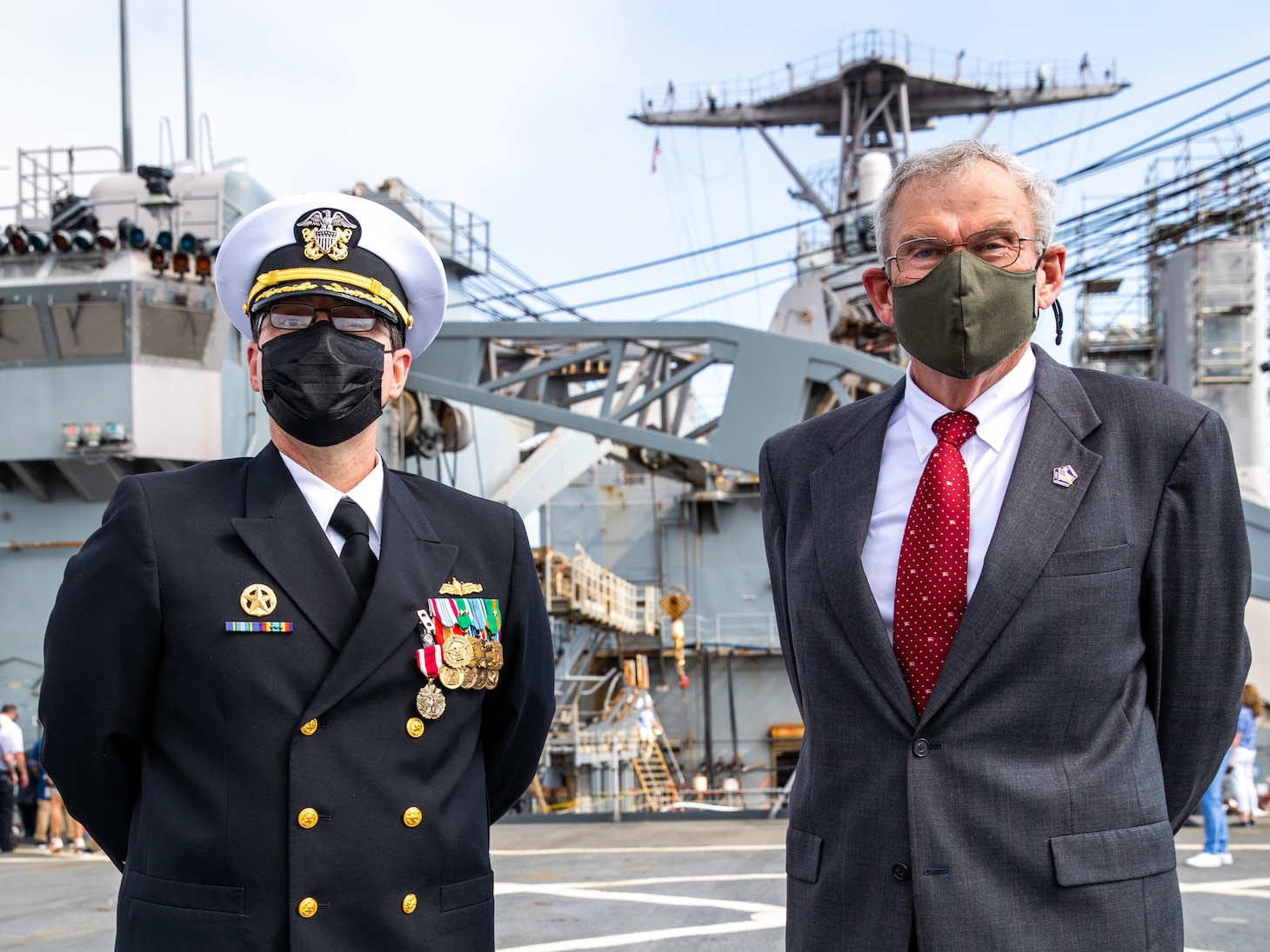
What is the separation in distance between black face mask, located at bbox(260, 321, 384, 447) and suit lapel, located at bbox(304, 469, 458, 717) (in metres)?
0.23

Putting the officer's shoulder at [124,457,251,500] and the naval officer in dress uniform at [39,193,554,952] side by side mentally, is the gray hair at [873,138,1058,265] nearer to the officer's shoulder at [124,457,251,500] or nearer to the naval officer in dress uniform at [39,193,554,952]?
the naval officer in dress uniform at [39,193,554,952]

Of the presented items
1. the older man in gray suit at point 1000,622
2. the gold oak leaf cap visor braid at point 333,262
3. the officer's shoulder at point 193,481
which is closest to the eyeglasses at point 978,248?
the older man in gray suit at point 1000,622

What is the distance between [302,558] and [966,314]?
1.39 m

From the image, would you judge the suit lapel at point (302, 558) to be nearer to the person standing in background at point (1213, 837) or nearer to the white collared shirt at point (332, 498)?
the white collared shirt at point (332, 498)

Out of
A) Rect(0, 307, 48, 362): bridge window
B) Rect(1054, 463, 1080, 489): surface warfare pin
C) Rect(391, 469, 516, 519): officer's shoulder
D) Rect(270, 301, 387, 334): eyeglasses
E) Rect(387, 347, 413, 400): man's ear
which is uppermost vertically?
Rect(0, 307, 48, 362): bridge window

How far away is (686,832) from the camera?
436 inches

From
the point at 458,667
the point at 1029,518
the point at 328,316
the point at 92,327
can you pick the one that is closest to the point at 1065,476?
the point at 1029,518

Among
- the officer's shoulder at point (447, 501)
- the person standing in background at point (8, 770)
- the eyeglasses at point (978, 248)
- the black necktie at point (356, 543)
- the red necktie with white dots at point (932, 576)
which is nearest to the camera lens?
the red necktie with white dots at point (932, 576)

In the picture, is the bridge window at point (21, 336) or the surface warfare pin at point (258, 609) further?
the bridge window at point (21, 336)

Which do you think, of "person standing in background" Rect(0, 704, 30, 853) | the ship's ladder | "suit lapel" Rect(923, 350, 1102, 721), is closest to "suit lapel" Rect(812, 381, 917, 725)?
"suit lapel" Rect(923, 350, 1102, 721)

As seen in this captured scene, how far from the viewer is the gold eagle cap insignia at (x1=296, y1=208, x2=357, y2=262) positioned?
2.65 meters

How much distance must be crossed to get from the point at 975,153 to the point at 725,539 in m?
26.2

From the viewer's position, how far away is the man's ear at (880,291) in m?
2.57

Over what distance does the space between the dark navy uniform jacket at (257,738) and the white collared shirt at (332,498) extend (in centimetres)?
3
